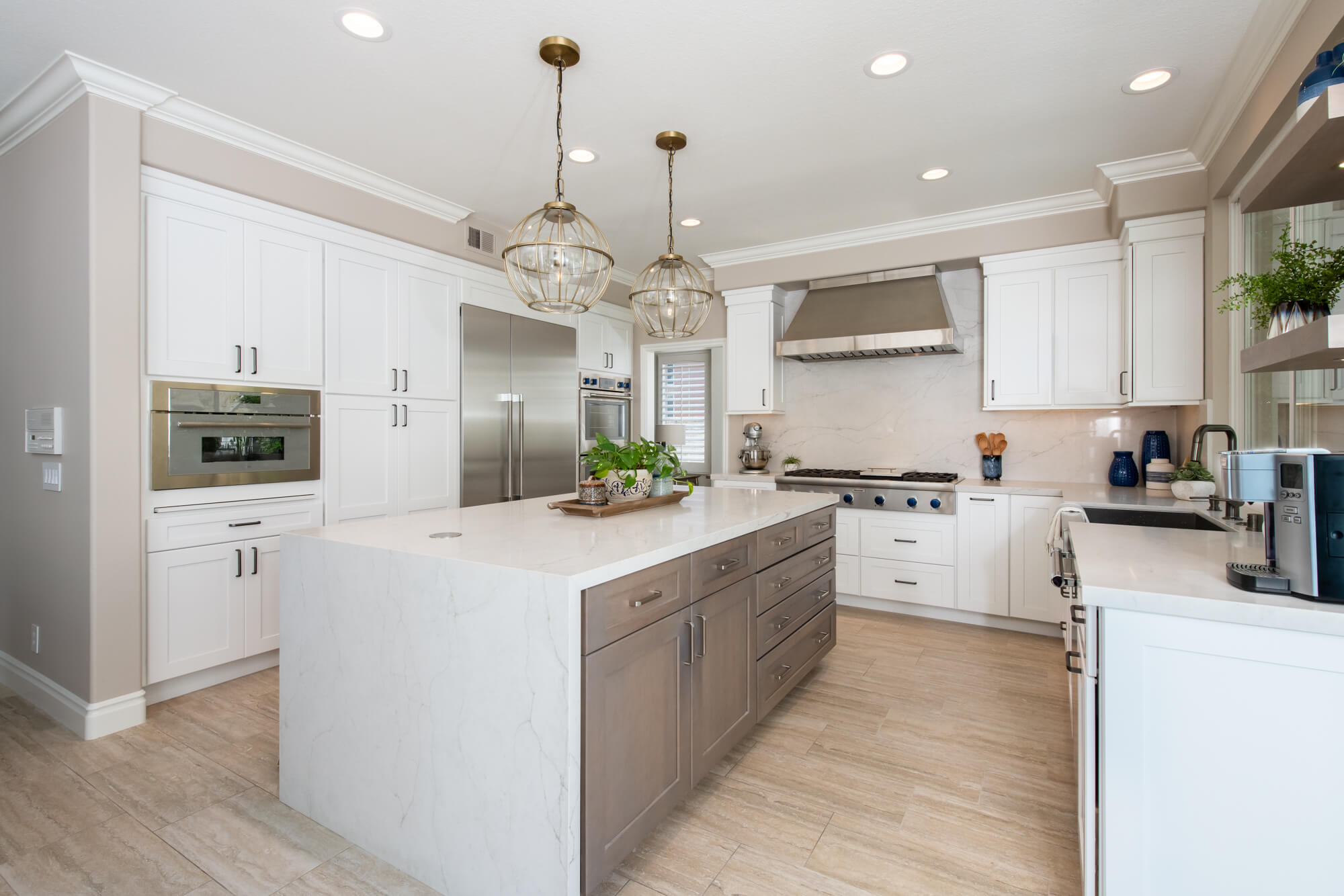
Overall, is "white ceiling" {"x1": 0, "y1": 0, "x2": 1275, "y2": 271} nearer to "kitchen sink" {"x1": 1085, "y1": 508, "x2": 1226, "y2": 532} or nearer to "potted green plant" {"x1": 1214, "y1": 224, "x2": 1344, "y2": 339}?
"potted green plant" {"x1": 1214, "y1": 224, "x2": 1344, "y2": 339}

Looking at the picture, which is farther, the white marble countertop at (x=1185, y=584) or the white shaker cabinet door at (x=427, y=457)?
the white shaker cabinet door at (x=427, y=457)

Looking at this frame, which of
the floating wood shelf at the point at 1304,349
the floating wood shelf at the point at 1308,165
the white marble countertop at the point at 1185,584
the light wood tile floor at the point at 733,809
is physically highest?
the floating wood shelf at the point at 1308,165

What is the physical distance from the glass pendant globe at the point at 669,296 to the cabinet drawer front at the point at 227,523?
2.10 m

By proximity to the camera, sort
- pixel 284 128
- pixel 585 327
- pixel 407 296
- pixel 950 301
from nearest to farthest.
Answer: pixel 284 128 < pixel 407 296 < pixel 950 301 < pixel 585 327

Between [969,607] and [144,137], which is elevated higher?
[144,137]

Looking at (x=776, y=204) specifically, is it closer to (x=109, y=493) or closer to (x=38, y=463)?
(x=109, y=493)

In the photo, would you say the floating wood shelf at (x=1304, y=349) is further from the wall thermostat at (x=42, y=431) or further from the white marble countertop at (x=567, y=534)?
the wall thermostat at (x=42, y=431)

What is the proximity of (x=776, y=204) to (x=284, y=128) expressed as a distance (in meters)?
2.72

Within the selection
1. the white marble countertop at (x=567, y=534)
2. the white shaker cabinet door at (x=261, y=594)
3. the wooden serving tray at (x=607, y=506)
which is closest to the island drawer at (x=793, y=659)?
the white marble countertop at (x=567, y=534)

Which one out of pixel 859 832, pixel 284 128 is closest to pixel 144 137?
pixel 284 128

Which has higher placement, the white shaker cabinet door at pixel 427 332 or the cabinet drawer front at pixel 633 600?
the white shaker cabinet door at pixel 427 332

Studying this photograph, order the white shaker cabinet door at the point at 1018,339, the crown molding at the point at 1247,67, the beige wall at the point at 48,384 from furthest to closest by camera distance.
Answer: the white shaker cabinet door at the point at 1018,339
the beige wall at the point at 48,384
the crown molding at the point at 1247,67

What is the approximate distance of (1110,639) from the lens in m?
1.34

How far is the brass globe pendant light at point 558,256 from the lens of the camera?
222cm
